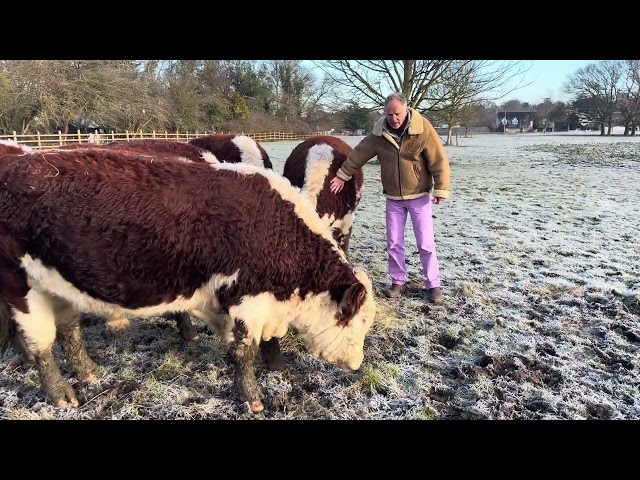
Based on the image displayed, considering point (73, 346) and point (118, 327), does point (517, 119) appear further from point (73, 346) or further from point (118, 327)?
point (73, 346)

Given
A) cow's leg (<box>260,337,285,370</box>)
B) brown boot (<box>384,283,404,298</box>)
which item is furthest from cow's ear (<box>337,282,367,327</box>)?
brown boot (<box>384,283,404,298</box>)

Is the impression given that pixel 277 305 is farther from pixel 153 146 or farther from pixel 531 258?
pixel 531 258

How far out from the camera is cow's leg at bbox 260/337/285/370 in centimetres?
332

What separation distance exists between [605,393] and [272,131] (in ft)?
127

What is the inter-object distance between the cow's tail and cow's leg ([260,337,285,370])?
1.82 metres

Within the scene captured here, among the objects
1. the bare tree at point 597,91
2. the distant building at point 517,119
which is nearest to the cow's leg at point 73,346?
the bare tree at point 597,91

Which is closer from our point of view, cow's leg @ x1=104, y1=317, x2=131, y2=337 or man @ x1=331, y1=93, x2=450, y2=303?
cow's leg @ x1=104, y1=317, x2=131, y2=337

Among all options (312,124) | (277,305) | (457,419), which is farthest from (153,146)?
(312,124)

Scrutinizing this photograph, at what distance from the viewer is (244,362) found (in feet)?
9.61

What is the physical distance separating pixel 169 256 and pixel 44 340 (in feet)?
3.98

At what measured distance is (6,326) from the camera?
3037mm

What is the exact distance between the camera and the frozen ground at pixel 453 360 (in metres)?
2.85

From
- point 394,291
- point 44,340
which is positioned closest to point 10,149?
point 44,340

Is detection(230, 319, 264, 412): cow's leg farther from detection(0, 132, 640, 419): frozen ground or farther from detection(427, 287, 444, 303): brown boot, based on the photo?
detection(427, 287, 444, 303): brown boot
